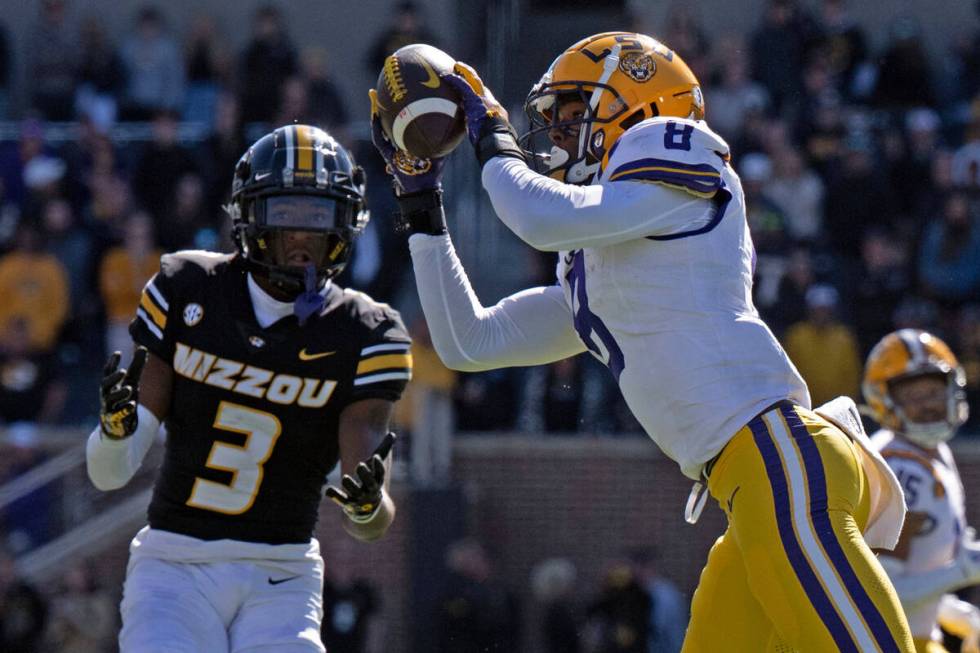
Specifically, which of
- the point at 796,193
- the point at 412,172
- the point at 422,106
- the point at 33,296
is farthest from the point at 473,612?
the point at 422,106

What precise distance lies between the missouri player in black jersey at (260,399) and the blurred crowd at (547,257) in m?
4.67

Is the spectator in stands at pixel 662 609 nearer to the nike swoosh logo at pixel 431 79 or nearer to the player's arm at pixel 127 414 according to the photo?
the player's arm at pixel 127 414

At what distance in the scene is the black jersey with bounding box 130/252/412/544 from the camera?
14.4 ft

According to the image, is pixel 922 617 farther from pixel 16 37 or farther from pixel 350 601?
pixel 16 37

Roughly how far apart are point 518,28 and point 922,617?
6.59 meters

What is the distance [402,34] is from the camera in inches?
446

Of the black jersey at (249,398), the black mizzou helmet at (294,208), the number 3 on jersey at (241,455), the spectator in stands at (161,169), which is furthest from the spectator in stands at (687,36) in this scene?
the number 3 on jersey at (241,455)

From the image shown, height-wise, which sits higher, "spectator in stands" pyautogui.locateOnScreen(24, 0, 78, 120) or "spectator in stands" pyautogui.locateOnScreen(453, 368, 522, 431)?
"spectator in stands" pyautogui.locateOnScreen(24, 0, 78, 120)

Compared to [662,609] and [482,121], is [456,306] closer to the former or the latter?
[482,121]

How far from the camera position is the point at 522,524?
10.2 metres

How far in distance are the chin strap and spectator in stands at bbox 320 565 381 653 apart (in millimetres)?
5132

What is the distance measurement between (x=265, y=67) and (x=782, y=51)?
3.34 meters

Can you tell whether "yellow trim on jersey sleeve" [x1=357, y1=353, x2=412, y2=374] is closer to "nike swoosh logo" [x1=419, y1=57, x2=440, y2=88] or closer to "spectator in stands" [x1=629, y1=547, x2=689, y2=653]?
"nike swoosh logo" [x1=419, y1=57, x2=440, y2=88]

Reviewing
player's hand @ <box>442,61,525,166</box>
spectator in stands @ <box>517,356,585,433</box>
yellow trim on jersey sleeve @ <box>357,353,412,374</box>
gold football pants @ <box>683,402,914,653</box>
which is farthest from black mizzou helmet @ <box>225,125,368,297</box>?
spectator in stands @ <box>517,356,585,433</box>
